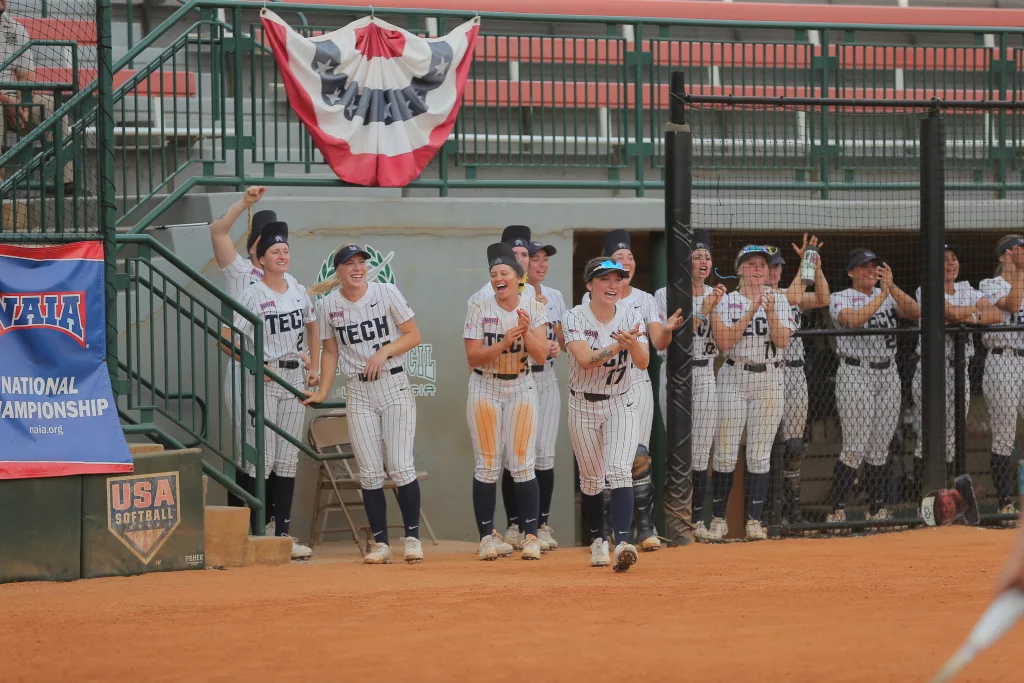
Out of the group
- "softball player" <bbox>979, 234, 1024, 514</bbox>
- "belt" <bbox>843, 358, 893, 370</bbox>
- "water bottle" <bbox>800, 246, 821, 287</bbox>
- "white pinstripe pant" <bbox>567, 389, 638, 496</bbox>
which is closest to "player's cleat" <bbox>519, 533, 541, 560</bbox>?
"white pinstripe pant" <bbox>567, 389, 638, 496</bbox>

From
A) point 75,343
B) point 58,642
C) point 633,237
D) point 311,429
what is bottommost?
point 58,642

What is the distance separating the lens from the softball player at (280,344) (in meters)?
9.42

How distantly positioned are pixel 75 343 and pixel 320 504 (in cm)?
275

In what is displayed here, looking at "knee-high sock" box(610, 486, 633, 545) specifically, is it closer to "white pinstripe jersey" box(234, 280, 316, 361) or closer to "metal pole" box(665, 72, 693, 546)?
"metal pole" box(665, 72, 693, 546)

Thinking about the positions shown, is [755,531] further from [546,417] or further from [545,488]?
[546,417]

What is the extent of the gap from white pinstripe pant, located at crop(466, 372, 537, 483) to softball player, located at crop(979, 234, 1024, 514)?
4.32 m

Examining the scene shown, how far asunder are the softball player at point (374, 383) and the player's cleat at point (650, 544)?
4.95 ft

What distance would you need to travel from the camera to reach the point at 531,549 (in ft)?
29.0

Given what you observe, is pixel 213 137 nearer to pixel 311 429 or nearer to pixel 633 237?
pixel 311 429

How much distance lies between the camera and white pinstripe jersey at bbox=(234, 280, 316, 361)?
372 inches

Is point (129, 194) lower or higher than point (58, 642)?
higher

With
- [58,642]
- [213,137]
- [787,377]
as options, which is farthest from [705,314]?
[58,642]

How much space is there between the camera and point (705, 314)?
999 cm

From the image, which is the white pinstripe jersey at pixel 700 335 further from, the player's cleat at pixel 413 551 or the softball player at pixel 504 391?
the player's cleat at pixel 413 551
